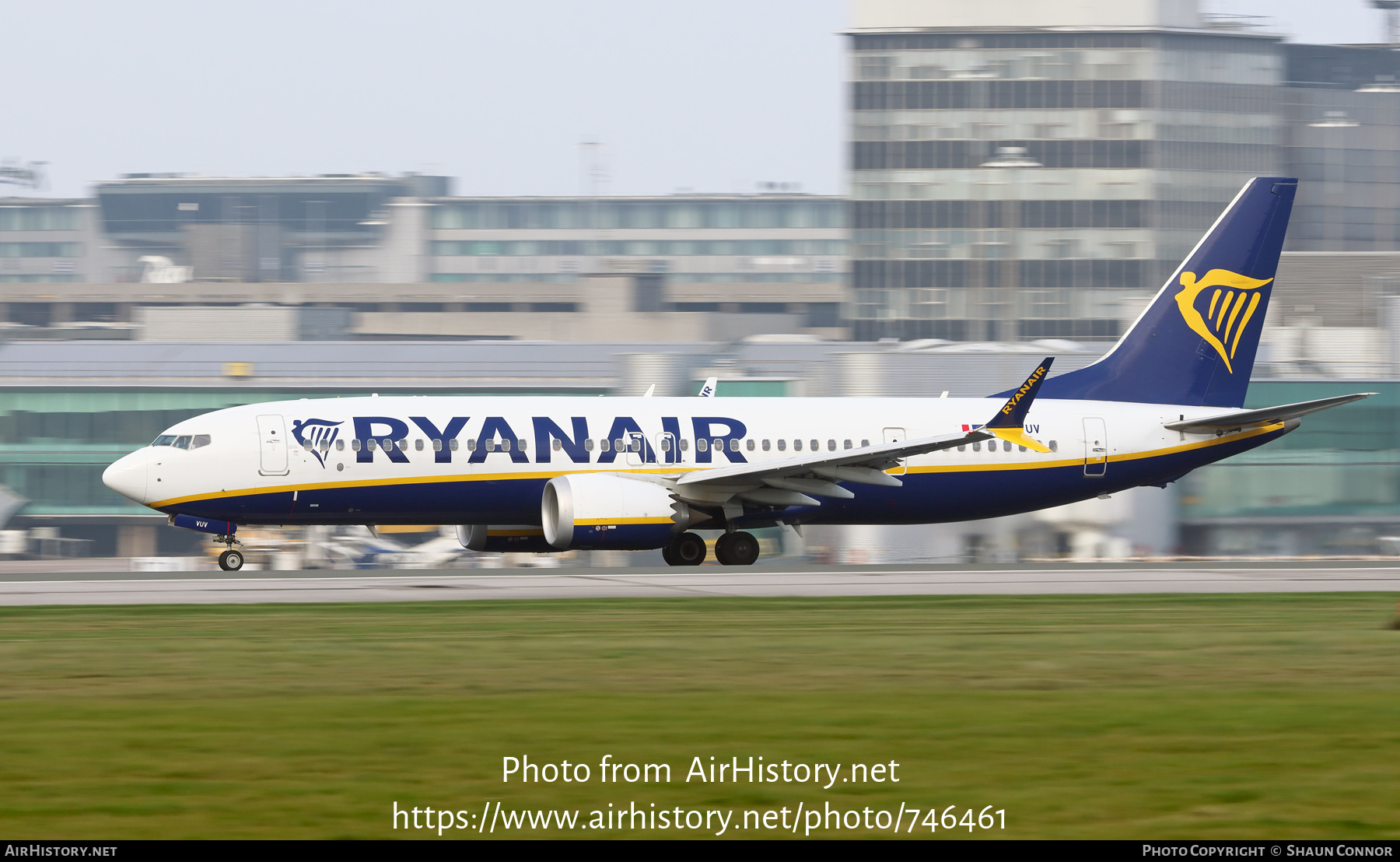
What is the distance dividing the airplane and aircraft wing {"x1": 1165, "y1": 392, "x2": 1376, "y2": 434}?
5 centimetres

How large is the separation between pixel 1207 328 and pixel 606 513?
15815 mm

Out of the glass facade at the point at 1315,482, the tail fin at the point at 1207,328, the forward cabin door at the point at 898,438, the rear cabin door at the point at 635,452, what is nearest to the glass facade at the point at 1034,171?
the glass facade at the point at 1315,482

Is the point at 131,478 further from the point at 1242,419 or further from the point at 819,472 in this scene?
the point at 1242,419

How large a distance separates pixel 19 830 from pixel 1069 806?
→ 6.20 m

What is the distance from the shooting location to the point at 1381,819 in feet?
33.5

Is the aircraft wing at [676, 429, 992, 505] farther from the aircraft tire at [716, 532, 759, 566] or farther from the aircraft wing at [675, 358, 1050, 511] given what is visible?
the aircraft tire at [716, 532, 759, 566]

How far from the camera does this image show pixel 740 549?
37062 mm

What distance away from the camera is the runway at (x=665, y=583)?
2777cm

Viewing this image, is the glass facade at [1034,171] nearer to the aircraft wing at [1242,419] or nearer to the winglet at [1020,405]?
the aircraft wing at [1242,419]

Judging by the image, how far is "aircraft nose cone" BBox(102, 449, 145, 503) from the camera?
34.3 m

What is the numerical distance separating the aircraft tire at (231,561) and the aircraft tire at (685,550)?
8.75 meters

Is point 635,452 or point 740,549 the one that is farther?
point 740,549

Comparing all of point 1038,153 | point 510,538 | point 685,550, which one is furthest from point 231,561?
point 1038,153

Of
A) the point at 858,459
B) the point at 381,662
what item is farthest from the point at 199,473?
the point at 381,662
